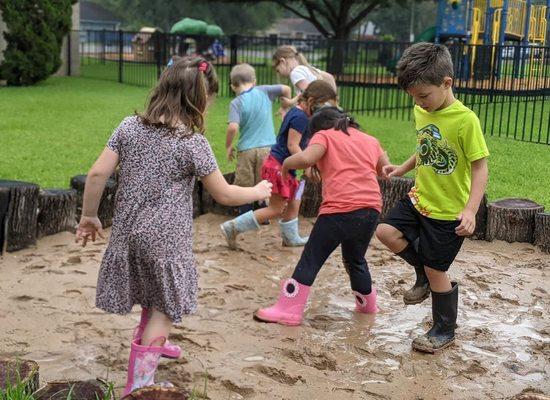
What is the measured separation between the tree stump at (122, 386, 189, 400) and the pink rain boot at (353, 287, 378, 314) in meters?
2.02

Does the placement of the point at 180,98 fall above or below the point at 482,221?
above

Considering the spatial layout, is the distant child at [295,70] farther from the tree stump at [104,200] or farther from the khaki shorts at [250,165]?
the tree stump at [104,200]

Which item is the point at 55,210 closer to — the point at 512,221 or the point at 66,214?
the point at 66,214

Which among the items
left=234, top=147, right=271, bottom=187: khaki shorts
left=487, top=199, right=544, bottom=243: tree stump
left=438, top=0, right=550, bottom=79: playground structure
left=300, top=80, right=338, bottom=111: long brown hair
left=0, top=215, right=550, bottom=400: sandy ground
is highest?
left=438, top=0, right=550, bottom=79: playground structure

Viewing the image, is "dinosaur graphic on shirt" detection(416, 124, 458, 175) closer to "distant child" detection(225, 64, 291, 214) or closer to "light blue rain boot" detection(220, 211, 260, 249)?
"light blue rain boot" detection(220, 211, 260, 249)

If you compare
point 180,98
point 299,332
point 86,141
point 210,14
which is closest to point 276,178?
point 299,332

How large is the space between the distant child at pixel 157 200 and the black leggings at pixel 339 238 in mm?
1010

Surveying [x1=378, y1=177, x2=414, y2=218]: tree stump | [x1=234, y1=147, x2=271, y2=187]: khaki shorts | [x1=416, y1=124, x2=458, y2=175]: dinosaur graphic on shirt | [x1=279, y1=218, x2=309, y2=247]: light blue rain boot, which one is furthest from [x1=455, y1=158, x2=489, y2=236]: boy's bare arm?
[x1=234, y1=147, x2=271, y2=187]: khaki shorts

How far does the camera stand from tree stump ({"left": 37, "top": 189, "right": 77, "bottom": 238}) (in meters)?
5.67

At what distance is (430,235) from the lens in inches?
155

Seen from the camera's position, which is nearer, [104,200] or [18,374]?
[18,374]

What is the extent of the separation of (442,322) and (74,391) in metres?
2.02

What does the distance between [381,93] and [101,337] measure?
10.4 meters

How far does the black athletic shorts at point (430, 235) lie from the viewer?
3.91 metres
